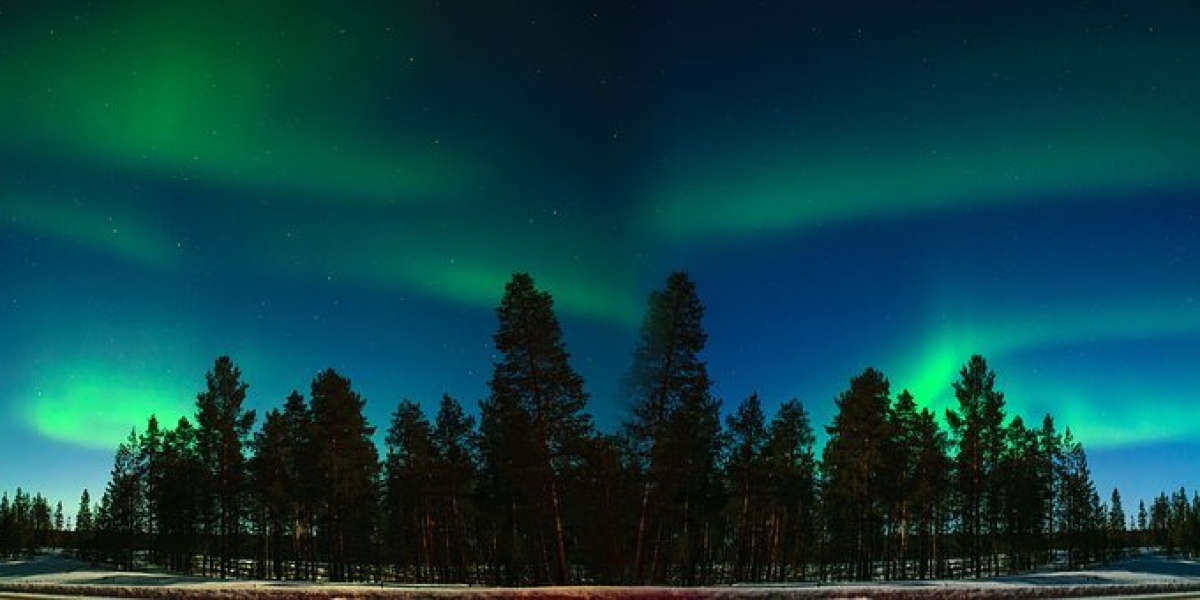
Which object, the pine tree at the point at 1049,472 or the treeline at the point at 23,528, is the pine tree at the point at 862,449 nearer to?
the pine tree at the point at 1049,472

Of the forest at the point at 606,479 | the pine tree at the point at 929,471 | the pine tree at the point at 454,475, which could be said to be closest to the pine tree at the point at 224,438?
the forest at the point at 606,479

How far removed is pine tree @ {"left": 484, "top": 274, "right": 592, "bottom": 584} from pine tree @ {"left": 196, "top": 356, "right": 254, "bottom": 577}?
33606mm

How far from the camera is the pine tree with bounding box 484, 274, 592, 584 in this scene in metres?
40.6

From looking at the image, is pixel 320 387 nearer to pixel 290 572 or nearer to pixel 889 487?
pixel 290 572

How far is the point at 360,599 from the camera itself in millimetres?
27672

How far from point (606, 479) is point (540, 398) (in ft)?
17.1

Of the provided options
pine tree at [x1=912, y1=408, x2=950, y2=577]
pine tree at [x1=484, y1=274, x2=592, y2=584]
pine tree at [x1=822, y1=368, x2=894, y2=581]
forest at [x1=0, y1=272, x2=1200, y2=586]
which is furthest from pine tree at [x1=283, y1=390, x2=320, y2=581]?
pine tree at [x1=912, y1=408, x2=950, y2=577]

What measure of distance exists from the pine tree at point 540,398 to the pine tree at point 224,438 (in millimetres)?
33606

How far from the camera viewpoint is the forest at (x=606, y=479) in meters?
40.7

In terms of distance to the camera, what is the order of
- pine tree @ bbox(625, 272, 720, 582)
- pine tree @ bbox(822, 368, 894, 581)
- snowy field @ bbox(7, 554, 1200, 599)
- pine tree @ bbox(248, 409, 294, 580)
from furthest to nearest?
pine tree @ bbox(248, 409, 294, 580), pine tree @ bbox(822, 368, 894, 581), pine tree @ bbox(625, 272, 720, 582), snowy field @ bbox(7, 554, 1200, 599)

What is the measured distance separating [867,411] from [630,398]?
22.7 metres

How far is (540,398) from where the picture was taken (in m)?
41.2

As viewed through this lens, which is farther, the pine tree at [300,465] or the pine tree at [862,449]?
the pine tree at [300,465]

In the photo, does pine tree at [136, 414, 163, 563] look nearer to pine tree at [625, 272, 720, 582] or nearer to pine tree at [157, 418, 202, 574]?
pine tree at [157, 418, 202, 574]
